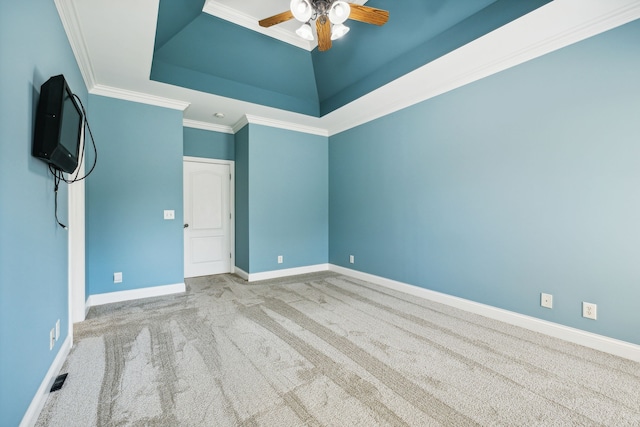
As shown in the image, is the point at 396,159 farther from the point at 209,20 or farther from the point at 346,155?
the point at 209,20

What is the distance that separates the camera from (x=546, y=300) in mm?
2525

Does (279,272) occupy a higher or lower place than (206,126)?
lower

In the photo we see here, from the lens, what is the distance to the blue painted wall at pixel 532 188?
7.06ft

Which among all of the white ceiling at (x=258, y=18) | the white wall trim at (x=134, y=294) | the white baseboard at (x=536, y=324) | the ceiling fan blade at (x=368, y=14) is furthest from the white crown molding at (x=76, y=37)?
the white baseboard at (x=536, y=324)

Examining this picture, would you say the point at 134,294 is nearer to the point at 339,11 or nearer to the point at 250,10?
the point at 250,10

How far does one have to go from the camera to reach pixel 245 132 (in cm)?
459

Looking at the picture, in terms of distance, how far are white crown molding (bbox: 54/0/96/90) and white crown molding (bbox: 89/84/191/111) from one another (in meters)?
0.19

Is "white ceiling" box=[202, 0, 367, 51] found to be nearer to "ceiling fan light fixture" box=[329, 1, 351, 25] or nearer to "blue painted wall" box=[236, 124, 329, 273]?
"ceiling fan light fixture" box=[329, 1, 351, 25]

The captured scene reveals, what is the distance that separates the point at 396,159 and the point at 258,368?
3219mm

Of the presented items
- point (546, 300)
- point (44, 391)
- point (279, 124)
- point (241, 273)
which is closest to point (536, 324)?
point (546, 300)

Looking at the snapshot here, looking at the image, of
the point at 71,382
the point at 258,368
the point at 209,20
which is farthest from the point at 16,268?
the point at 209,20

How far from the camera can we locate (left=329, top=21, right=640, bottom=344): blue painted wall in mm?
2150

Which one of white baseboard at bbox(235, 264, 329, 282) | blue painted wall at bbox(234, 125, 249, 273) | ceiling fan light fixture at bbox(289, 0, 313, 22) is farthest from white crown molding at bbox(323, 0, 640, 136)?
white baseboard at bbox(235, 264, 329, 282)

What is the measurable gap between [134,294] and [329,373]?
9.95ft
